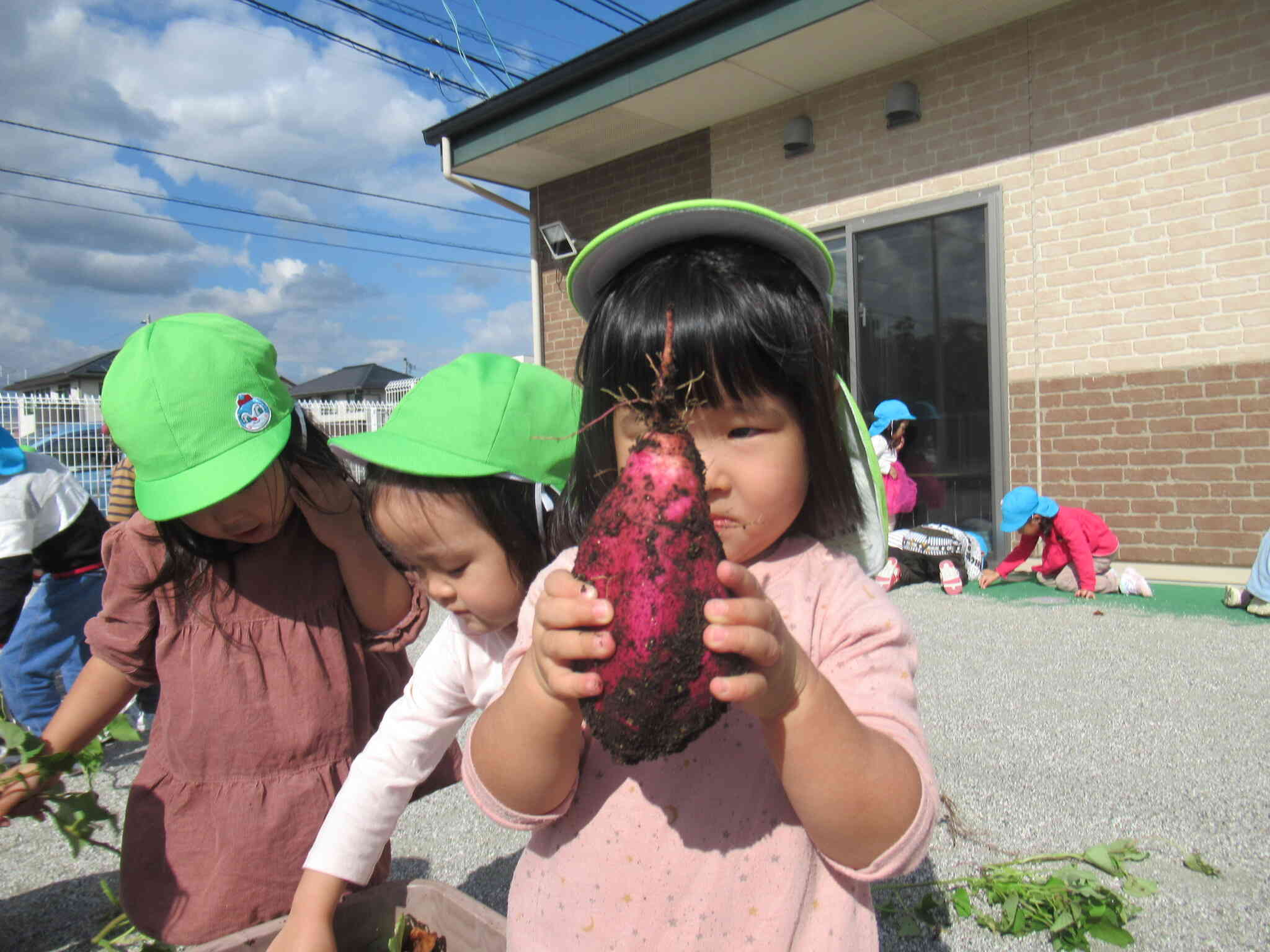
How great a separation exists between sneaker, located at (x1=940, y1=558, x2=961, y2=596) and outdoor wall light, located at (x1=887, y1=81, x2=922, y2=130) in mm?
4172

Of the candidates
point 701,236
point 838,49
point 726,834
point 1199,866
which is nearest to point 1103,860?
point 1199,866

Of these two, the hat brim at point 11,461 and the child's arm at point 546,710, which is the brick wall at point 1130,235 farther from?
the hat brim at point 11,461

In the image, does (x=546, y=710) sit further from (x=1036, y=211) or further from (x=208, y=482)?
(x=1036, y=211)

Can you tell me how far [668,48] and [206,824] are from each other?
7.77m

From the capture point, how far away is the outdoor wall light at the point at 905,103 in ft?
25.0

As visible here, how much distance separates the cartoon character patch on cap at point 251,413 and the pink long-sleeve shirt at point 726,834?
2.89ft

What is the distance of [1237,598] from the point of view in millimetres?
6004

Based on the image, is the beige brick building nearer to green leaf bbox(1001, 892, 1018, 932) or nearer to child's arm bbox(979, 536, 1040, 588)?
child's arm bbox(979, 536, 1040, 588)

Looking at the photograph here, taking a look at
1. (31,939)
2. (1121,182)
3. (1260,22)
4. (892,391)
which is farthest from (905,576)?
(31,939)

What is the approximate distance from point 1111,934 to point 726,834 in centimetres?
189

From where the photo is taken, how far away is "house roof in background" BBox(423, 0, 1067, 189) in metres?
6.96

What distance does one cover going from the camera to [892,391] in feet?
27.2

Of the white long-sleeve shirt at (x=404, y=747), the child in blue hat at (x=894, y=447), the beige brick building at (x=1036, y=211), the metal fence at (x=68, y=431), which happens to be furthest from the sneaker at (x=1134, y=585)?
the metal fence at (x=68, y=431)

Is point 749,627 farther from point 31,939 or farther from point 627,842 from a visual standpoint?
point 31,939
